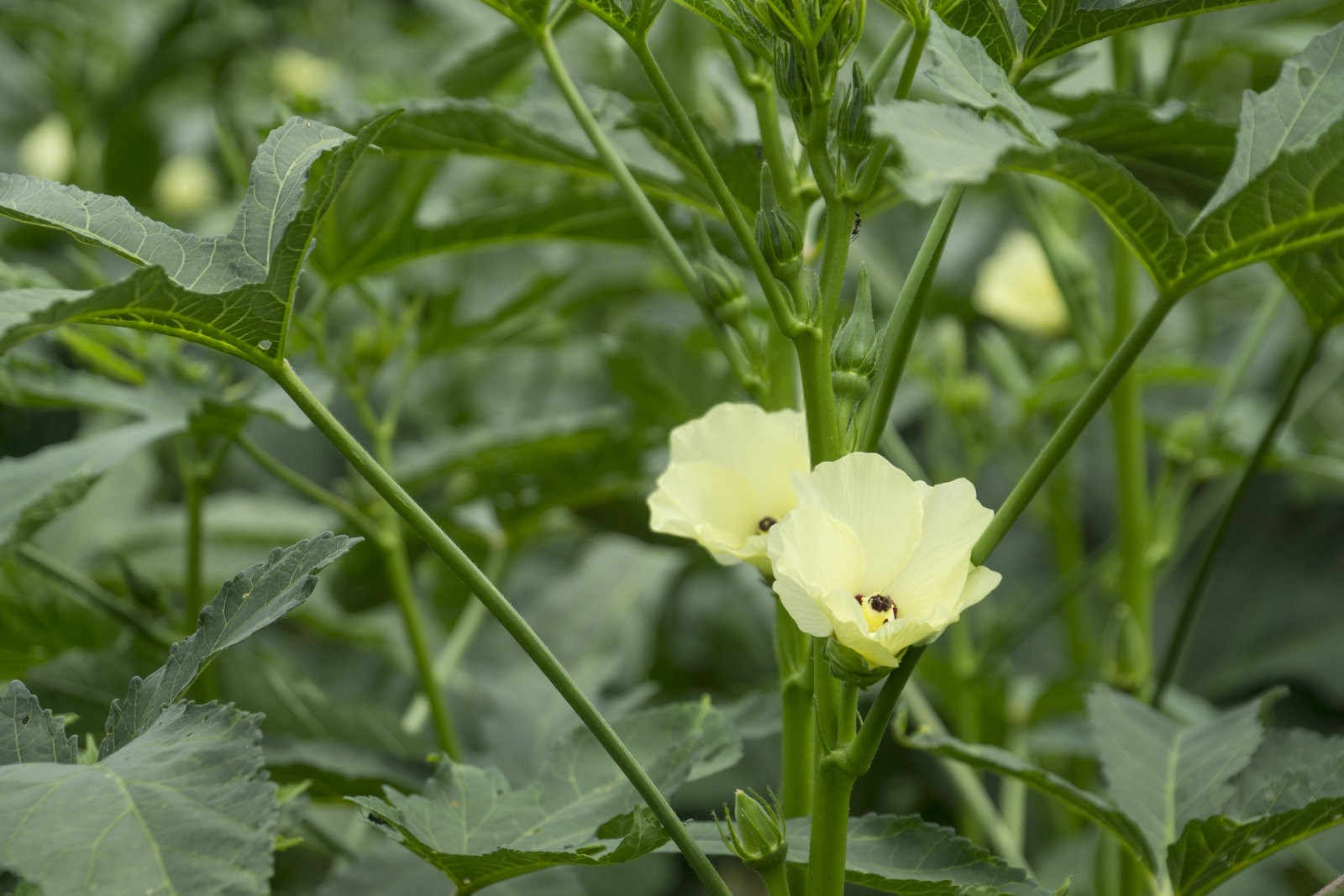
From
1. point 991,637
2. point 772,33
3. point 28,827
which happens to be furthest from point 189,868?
point 991,637

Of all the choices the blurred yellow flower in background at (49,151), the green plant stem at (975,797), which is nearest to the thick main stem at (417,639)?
the green plant stem at (975,797)

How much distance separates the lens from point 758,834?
59cm

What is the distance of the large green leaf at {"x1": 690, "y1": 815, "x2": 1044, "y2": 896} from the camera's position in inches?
24.0

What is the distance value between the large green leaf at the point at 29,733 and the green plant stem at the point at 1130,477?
85cm

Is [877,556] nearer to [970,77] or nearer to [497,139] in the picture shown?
[970,77]

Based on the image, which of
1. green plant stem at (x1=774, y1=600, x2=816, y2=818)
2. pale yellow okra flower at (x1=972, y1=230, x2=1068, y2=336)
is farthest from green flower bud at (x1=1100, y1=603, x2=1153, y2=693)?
pale yellow okra flower at (x1=972, y1=230, x2=1068, y2=336)

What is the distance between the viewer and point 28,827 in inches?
19.1

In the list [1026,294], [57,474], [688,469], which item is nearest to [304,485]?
[57,474]

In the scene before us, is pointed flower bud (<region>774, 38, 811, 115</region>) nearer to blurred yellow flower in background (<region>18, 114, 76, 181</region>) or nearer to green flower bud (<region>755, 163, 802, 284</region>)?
green flower bud (<region>755, 163, 802, 284</region>)

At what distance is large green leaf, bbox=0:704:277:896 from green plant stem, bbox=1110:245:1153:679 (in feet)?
2.68

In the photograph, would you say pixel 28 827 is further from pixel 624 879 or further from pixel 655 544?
pixel 655 544

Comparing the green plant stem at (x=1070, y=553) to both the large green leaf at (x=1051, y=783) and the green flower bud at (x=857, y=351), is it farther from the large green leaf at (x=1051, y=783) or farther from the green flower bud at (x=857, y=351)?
the green flower bud at (x=857, y=351)

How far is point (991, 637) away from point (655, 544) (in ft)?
2.26

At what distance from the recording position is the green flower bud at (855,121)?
23.2 inches
